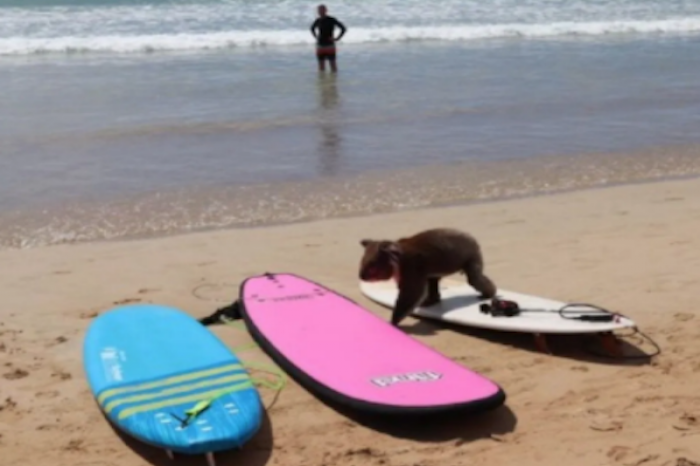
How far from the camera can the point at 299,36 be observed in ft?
75.7

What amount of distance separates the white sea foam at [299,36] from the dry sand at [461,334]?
45.9 feet

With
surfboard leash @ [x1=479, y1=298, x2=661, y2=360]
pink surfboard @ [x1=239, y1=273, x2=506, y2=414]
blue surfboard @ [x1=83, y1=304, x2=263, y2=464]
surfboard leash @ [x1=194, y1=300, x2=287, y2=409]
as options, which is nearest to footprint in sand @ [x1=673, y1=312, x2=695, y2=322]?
surfboard leash @ [x1=479, y1=298, x2=661, y2=360]

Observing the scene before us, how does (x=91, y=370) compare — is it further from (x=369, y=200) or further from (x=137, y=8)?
(x=137, y=8)

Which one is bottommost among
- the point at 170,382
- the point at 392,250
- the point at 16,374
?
the point at 16,374

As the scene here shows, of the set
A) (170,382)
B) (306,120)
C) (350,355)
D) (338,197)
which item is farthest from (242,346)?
(306,120)

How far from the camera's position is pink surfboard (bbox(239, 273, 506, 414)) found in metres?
4.56

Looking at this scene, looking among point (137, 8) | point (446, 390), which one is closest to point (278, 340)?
point (446, 390)

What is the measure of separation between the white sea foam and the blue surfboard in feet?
53.2

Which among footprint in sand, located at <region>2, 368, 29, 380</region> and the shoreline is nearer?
footprint in sand, located at <region>2, 368, 29, 380</region>

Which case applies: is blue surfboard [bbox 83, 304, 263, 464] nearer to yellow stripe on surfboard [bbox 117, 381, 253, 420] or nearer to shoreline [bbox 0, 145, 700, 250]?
yellow stripe on surfboard [bbox 117, 381, 253, 420]

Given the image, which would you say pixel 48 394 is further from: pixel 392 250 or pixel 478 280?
pixel 478 280

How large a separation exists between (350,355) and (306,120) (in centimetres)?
791

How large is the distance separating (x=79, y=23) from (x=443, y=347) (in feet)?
68.6

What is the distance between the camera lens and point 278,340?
17.8ft
